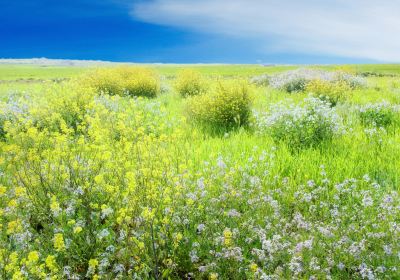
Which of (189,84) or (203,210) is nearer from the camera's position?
(203,210)

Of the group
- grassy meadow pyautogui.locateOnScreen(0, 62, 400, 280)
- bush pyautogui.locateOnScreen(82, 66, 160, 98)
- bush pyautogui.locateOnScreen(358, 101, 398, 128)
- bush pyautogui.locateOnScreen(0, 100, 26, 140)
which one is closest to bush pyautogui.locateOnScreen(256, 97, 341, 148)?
grassy meadow pyautogui.locateOnScreen(0, 62, 400, 280)

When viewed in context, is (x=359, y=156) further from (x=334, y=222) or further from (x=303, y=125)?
(x=334, y=222)

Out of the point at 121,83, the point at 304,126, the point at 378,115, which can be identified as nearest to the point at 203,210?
the point at 304,126

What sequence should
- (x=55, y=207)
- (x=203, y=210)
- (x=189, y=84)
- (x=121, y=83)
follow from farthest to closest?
(x=121, y=83) → (x=189, y=84) → (x=203, y=210) → (x=55, y=207)

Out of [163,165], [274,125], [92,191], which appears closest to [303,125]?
[274,125]

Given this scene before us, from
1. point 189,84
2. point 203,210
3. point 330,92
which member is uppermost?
point 189,84

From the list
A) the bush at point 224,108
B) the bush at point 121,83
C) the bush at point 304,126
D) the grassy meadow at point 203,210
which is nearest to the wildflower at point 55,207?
the grassy meadow at point 203,210

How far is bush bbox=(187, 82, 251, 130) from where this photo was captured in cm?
1127

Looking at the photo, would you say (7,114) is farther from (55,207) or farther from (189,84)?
(189,84)

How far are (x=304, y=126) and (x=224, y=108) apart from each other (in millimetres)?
2757

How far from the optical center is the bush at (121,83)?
18.3 meters

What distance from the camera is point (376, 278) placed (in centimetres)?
414

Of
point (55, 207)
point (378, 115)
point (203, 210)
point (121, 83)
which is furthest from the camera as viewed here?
point (121, 83)

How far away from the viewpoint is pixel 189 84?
1862 centimetres
